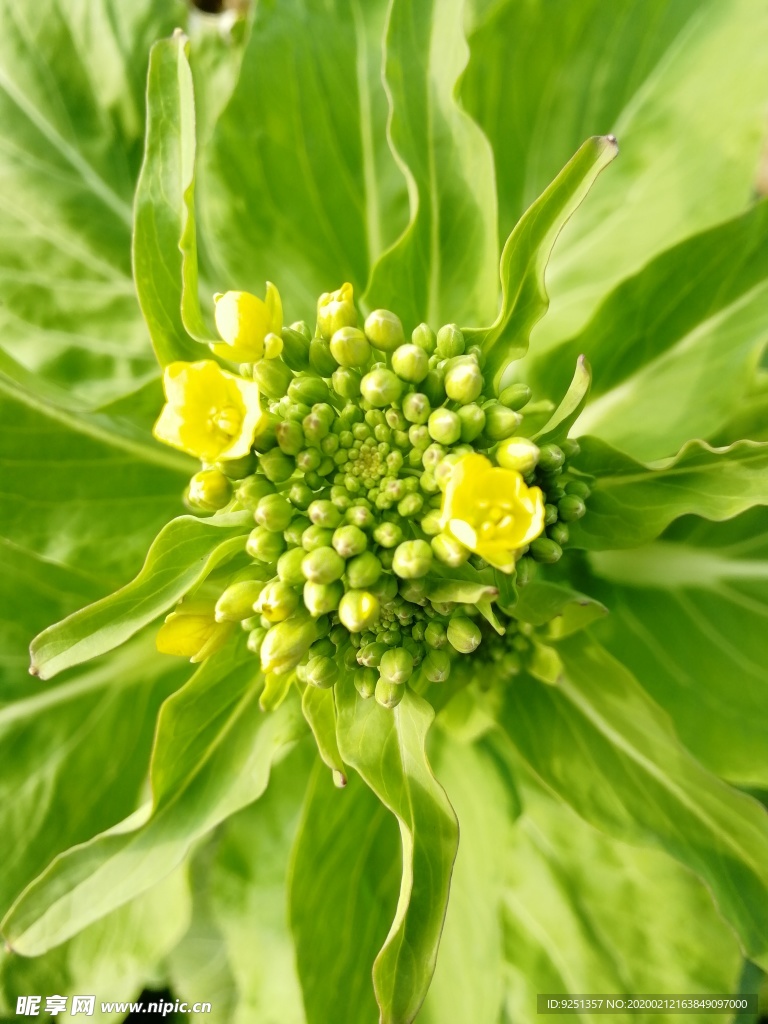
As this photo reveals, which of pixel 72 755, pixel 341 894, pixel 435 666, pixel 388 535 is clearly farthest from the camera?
pixel 72 755

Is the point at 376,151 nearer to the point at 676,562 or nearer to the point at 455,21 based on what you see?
the point at 455,21

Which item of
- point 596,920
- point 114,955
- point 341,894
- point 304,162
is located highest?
point 304,162

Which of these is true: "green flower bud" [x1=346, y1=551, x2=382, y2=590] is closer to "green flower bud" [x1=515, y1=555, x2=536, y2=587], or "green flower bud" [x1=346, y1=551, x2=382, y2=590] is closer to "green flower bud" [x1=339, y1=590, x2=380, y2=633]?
"green flower bud" [x1=339, y1=590, x2=380, y2=633]

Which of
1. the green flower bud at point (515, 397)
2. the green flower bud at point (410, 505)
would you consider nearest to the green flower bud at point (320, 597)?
the green flower bud at point (410, 505)

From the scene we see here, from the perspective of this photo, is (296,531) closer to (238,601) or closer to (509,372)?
(238,601)

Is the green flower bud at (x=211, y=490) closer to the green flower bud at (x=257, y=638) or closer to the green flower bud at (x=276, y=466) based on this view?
the green flower bud at (x=276, y=466)

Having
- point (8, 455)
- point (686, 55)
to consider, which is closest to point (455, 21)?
point (686, 55)

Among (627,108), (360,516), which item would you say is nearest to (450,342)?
(360,516)
